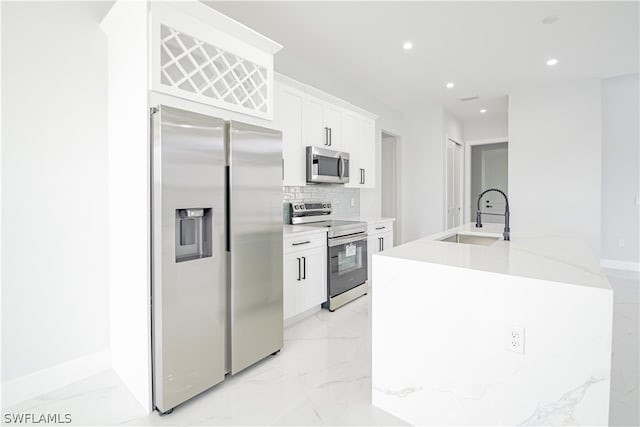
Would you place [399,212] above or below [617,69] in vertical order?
below

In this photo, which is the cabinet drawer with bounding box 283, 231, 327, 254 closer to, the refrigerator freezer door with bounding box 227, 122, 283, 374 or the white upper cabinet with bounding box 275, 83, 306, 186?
the refrigerator freezer door with bounding box 227, 122, 283, 374

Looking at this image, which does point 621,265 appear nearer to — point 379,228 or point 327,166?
point 379,228

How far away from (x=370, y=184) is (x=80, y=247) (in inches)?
136

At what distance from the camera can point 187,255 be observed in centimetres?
188

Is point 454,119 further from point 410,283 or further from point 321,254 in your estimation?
point 410,283

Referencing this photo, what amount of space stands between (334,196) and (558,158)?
356 cm

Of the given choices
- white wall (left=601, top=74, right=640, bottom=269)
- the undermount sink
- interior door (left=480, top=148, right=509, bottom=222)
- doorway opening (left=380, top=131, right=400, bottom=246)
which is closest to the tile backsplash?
doorway opening (left=380, top=131, right=400, bottom=246)

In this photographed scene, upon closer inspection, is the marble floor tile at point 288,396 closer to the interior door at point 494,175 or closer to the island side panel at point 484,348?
the island side panel at point 484,348

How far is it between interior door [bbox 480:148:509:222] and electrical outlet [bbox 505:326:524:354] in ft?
24.8

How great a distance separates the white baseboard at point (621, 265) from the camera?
4.80 m

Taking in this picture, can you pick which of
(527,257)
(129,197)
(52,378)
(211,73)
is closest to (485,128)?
(527,257)

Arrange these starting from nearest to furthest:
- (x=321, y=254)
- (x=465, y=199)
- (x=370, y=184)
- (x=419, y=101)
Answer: (x=321, y=254) < (x=370, y=184) < (x=419, y=101) < (x=465, y=199)

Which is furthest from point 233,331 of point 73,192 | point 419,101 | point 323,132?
point 419,101

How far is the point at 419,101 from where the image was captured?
557cm
